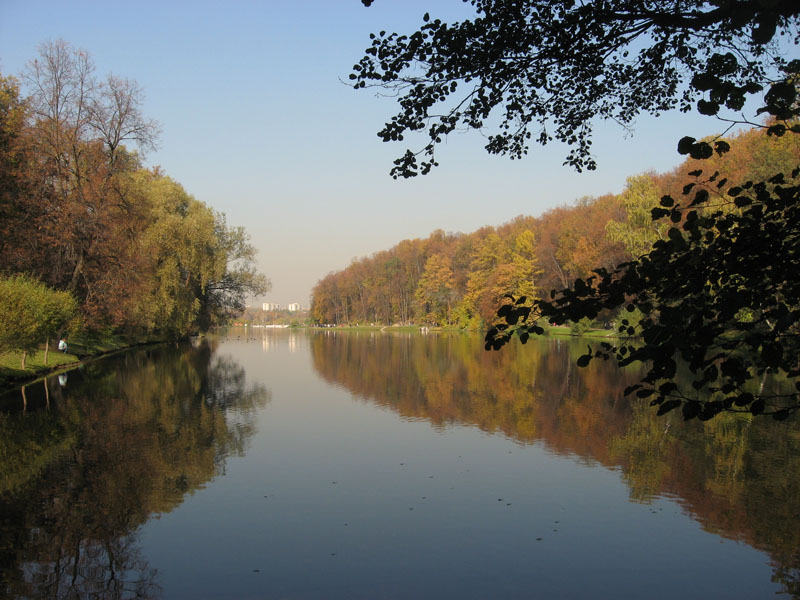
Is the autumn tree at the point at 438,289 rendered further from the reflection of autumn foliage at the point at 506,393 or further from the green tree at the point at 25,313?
the green tree at the point at 25,313

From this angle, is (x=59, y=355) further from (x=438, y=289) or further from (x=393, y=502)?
(x=438, y=289)

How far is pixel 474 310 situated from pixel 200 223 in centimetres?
4094

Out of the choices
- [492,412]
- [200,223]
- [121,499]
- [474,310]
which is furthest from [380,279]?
[121,499]

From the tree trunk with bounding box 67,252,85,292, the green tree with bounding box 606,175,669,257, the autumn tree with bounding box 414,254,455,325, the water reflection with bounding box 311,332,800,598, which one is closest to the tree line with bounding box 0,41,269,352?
the tree trunk with bounding box 67,252,85,292

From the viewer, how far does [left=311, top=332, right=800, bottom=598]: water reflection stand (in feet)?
26.7

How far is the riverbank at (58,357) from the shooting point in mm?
20987

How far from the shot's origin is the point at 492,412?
645 inches

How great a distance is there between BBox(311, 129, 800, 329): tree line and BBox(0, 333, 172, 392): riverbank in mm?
17246

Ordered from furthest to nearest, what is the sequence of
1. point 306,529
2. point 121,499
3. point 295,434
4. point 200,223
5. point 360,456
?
point 200,223, point 295,434, point 360,456, point 121,499, point 306,529

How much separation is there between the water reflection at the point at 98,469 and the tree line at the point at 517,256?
8624mm

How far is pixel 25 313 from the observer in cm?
1972

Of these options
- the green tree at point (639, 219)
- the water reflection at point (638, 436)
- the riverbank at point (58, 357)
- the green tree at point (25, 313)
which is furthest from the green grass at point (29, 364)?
the green tree at point (639, 219)

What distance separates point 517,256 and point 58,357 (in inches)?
2022

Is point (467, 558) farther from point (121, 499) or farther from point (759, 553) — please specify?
point (121, 499)
